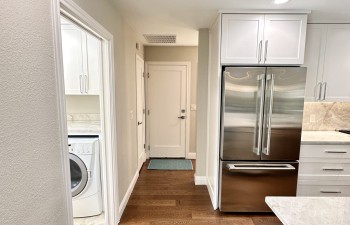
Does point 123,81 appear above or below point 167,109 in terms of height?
above

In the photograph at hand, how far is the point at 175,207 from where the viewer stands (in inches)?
101

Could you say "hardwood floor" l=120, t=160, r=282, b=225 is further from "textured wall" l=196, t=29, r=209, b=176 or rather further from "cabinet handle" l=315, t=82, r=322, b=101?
"cabinet handle" l=315, t=82, r=322, b=101

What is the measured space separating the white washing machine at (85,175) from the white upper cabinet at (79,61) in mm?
614

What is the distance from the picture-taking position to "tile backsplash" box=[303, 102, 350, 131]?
2.88m

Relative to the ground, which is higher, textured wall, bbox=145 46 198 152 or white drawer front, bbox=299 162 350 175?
textured wall, bbox=145 46 198 152

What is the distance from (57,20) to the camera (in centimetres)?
108

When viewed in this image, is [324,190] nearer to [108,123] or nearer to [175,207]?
[175,207]

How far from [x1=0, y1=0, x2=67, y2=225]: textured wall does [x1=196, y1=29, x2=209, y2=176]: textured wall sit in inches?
86.4

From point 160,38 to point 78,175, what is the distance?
2.47 m

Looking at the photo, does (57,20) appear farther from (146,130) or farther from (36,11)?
(146,130)

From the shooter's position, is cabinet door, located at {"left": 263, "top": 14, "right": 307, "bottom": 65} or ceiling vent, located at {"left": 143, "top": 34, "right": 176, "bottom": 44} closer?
cabinet door, located at {"left": 263, "top": 14, "right": 307, "bottom": 65}

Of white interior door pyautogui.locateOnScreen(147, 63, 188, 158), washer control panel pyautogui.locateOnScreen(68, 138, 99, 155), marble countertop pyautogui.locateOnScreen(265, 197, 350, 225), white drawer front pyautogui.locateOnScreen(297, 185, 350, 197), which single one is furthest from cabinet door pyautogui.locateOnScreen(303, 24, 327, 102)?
washer control panel pyautogui.locateOnScreen(68, 138, 99, 155)

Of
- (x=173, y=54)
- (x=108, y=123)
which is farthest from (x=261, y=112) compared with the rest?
(x=173, y=54)

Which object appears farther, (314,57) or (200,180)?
(200,180)
